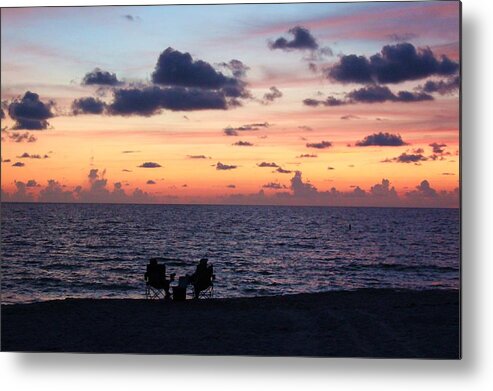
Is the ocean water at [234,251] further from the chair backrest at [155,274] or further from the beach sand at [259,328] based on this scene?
the chair backrest at [155,274]

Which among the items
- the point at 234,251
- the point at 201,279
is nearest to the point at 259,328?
the point at 201,279

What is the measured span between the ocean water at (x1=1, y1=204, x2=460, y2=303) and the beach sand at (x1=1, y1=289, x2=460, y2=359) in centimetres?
41

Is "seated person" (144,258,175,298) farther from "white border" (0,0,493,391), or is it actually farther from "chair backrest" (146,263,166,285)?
"white border" (0,0,493,391)

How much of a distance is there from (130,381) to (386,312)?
251 cm

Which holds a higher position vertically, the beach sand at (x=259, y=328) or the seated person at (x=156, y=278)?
the seated person at (x=156, y=278)

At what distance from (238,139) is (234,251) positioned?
309 inches

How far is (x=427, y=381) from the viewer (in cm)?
647

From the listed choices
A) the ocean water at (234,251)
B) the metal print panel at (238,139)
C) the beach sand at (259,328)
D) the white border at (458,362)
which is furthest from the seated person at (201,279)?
the white border at (458,362)

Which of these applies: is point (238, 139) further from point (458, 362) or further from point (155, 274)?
point (458, 362)

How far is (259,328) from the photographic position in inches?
280

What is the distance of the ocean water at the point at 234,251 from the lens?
833cm

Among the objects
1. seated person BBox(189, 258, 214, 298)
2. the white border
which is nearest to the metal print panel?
the white border

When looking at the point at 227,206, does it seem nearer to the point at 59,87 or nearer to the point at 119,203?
the point at 119,203

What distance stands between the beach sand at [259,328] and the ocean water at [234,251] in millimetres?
412
